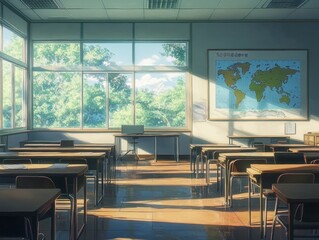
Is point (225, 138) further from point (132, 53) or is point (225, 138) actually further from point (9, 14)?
point (9, 14)

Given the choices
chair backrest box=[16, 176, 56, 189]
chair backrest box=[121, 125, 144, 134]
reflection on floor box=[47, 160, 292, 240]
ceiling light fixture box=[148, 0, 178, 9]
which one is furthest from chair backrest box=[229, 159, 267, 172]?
chair backrest box=[121, 125, 144, 134]

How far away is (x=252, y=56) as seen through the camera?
10.6 metres

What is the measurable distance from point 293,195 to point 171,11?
797 centimetres

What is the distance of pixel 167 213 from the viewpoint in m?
4.63

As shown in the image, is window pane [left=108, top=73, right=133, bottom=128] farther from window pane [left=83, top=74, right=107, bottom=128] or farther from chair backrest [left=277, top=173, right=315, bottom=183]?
chair backrest [left=277, top=173, right=315, bottom=183]

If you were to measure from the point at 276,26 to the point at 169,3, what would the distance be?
3184 millimetres

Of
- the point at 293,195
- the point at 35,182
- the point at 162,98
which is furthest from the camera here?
the point at 162,98

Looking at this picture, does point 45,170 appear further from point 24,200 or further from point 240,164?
point 240,164

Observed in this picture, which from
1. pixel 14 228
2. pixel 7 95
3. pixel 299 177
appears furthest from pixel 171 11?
pixel 14 228

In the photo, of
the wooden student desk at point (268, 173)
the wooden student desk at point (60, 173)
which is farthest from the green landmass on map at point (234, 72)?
the wooden student desk at point (60, 173)

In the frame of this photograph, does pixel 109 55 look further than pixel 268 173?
Yes

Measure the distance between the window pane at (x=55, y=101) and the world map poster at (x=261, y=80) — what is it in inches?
141

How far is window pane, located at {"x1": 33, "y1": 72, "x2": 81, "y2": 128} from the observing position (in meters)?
10.8

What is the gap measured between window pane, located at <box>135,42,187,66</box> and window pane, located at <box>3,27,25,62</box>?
2.90 m
